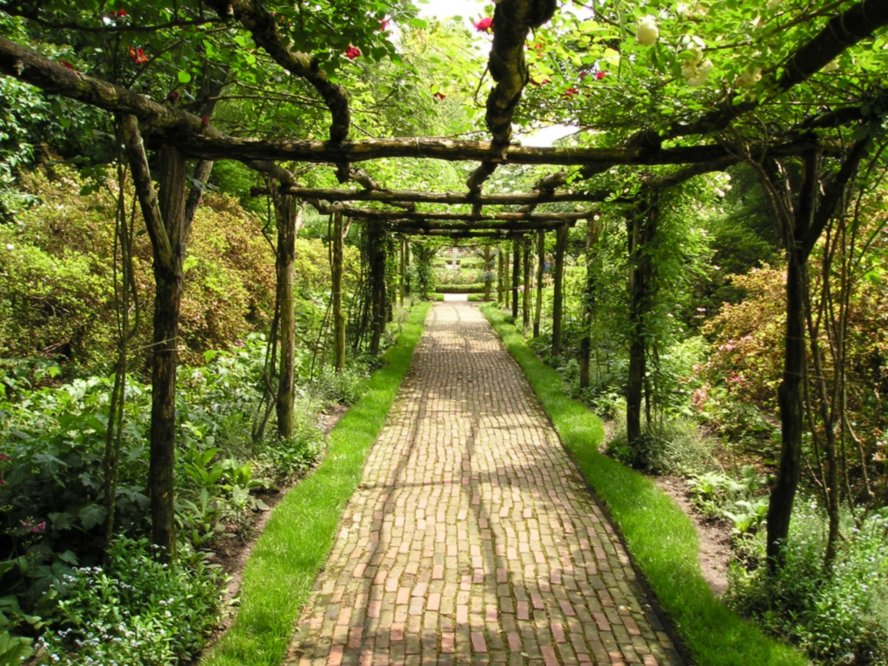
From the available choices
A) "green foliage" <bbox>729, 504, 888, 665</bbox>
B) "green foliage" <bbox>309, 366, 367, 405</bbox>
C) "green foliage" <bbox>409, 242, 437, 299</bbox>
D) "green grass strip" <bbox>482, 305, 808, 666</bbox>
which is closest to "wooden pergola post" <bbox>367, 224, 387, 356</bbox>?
"green foliage" <bbox>309, 366, 367, 405</bbox>

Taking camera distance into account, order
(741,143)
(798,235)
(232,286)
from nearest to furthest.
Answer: (741,143)
(798,235)
(232,286)

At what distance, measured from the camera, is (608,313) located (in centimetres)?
665

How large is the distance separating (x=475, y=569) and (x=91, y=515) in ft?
7.44

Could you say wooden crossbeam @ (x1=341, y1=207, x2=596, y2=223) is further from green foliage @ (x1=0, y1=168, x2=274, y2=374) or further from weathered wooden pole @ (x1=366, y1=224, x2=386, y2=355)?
green foliage @ (x1=0, y1=168, x2=274, y2=374)

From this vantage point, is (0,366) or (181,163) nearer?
(181,163)

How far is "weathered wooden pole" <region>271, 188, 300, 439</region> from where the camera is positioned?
5.80m

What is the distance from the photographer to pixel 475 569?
12.5 ft

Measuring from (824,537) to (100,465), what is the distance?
4.40 metres

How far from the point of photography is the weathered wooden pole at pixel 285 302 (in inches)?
228

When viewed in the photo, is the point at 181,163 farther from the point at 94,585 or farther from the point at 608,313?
the point at 608,313

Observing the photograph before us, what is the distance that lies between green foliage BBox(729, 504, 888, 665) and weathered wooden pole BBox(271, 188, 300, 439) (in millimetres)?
4148

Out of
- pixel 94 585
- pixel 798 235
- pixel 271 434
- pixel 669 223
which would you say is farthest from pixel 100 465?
pixel 669 223

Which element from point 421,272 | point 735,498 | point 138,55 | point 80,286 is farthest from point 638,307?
point 421,272

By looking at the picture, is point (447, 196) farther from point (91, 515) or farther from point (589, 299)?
point (91, 515)
